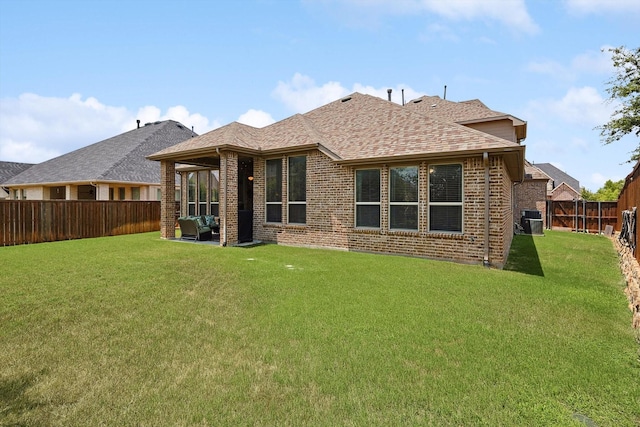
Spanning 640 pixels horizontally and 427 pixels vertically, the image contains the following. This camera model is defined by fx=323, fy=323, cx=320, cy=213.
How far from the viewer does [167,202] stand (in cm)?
1350

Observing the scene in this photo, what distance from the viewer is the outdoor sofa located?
506 inches

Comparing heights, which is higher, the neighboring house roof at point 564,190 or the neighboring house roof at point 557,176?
the neighboring house roof at point 557,176

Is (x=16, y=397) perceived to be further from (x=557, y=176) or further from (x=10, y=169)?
(x=557, y=176)

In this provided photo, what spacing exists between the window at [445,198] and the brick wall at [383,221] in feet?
0.55

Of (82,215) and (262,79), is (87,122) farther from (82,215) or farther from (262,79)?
(262,79)

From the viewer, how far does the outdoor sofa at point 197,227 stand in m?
12.8

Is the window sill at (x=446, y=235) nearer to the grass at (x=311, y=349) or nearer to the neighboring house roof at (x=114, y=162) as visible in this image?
the grass at (x=311, y=349)

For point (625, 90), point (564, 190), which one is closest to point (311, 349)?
point (625, 90)

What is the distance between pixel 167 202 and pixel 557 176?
1873 inches

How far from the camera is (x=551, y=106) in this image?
757 inches

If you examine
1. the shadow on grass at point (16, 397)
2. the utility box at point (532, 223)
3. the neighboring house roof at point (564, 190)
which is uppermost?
the neighboring house roof at point (564, 190)

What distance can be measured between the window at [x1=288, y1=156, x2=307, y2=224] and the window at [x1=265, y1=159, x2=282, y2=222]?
0.49m

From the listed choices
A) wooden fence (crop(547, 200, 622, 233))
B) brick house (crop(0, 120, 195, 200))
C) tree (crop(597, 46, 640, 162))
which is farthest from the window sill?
tree (crop(597, 46, 640, 162))

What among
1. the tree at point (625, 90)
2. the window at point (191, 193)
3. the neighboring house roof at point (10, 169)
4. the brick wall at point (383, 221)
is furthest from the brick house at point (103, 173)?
the tree at point (625, 90)
